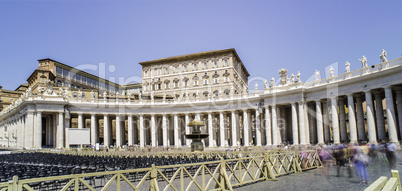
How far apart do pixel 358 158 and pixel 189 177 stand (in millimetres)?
8218

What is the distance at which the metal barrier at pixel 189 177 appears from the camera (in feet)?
29.8

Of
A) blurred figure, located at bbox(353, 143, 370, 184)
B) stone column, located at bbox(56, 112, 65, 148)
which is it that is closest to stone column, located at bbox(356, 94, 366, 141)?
blurred figure, located at bbox(353, 143, 370, 184)

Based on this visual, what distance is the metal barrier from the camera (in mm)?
9078

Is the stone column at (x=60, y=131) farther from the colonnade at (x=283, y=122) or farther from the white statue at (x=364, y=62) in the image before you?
the white statue at (x=364, y=62)

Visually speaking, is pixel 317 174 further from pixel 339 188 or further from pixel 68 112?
pixel 68 112

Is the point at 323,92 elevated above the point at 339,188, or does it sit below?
above

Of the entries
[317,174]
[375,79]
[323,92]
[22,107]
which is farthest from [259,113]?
[22,107]

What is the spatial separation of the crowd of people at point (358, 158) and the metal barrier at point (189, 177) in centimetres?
153

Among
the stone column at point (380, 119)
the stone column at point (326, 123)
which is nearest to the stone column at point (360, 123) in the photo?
the stone column at point (380, 119)

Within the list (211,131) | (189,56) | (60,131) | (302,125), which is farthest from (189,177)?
(189,56)

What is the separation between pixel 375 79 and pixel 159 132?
1982 inches

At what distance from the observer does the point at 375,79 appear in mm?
39375

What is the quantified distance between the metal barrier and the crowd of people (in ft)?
5.02

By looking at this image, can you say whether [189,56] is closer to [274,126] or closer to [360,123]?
[274,126]
